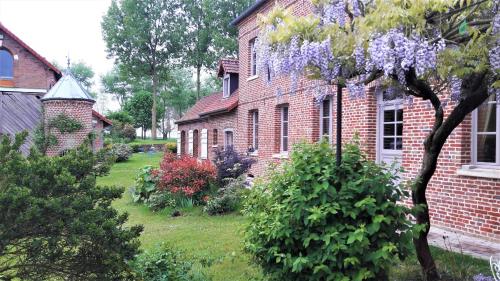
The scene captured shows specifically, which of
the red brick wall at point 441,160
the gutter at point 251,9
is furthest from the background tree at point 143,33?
the red brick wall at point 441,160

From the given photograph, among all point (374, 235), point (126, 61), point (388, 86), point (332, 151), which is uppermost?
point (126, 61)

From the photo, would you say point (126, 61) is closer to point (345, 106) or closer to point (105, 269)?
point (345, 106)

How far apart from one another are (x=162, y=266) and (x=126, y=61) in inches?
1542

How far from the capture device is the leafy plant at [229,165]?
12031mm

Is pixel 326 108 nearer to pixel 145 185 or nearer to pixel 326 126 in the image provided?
pixel 326 126

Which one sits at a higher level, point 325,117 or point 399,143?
point 325,117

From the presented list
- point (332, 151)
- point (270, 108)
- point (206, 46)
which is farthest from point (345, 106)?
point (206, 46)

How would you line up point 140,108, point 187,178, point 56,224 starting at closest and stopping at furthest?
point 56,224 → point 187,178 → point 140,108

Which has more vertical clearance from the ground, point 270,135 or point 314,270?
point 270,135

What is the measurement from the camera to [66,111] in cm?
2205

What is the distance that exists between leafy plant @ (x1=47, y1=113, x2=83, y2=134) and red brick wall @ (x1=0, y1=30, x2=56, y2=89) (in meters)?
8.34

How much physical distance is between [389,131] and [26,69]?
2592 cm

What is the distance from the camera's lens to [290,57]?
4.05m

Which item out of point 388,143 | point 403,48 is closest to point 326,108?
point 388,143
